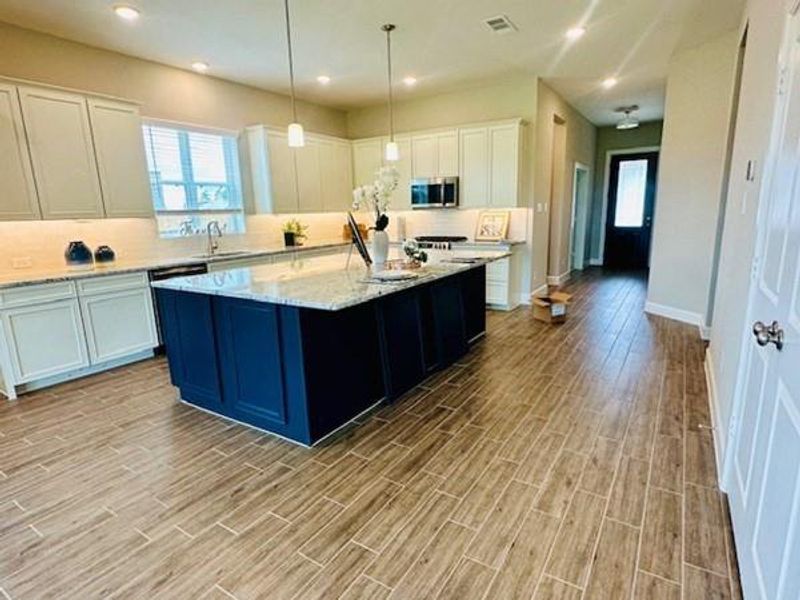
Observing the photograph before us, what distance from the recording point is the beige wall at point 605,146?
877cm

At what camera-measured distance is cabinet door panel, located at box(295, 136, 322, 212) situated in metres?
5.99

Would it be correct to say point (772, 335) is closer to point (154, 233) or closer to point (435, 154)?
point (154, 233)

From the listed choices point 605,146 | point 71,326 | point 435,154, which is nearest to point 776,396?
point 71,326

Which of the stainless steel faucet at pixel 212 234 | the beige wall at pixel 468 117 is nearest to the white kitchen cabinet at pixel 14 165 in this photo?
the stainless steel faucet at pixel 212 234

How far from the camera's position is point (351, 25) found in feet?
12.6

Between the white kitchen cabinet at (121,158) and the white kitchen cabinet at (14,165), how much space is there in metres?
0.53

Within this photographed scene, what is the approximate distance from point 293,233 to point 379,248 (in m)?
2.89

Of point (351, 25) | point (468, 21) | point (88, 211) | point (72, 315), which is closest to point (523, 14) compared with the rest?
point (468, 21)

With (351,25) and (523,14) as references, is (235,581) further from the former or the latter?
(523,14)

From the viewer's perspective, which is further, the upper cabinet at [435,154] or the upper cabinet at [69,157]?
the upper cabinet at [435,154]

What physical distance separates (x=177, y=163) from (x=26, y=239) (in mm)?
1696

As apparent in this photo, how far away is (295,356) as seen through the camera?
2.50m

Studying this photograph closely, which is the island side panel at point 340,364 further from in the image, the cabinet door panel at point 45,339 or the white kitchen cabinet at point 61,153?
the white kitchen cabinet at point 61,153

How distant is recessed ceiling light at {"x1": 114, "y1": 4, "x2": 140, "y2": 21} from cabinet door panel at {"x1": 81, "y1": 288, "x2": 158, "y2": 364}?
2287 mm
